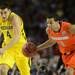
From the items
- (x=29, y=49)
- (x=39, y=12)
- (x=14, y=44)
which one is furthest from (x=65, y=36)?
(x=39, y=12)

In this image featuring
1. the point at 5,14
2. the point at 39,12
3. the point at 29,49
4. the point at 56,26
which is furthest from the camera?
the point at 39,12

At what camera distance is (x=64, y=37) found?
6086 millimetres

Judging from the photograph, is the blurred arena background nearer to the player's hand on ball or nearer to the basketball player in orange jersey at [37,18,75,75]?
the player's hand on ball

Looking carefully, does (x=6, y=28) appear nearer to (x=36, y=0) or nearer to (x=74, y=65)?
(x=74, y=65)

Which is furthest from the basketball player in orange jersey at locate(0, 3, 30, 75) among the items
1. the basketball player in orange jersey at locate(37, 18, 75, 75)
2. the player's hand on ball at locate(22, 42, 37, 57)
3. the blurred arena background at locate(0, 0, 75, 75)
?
the blurred arena background at locate(0, 0, 75, 75)

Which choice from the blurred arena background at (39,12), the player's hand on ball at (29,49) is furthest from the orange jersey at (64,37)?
the blurred arena background at (39,12)

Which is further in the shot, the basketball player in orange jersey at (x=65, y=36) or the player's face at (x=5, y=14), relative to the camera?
the player's face at (x=5, y=14)

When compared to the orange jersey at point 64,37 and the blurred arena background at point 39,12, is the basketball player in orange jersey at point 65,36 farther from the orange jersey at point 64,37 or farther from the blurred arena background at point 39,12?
the blurred arena background at point 39,12

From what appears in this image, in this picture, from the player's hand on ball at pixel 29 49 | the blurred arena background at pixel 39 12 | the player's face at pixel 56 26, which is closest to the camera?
the player's face at pixel 56 26

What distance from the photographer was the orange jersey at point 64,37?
606 centimetres

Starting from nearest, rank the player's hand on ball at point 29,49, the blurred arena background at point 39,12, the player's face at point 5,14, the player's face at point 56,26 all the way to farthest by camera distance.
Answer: the player's face at point 56,26
the player's hand on ball at point 29,49
the player's face at point 5,14
the blurred arena background at point 39,12

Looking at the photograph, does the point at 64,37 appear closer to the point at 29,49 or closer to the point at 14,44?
the point at 29,49

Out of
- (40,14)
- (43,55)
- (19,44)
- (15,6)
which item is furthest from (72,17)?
(19,44)

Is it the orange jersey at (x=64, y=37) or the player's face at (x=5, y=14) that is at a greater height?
the player's face at (x=5, y=14)
